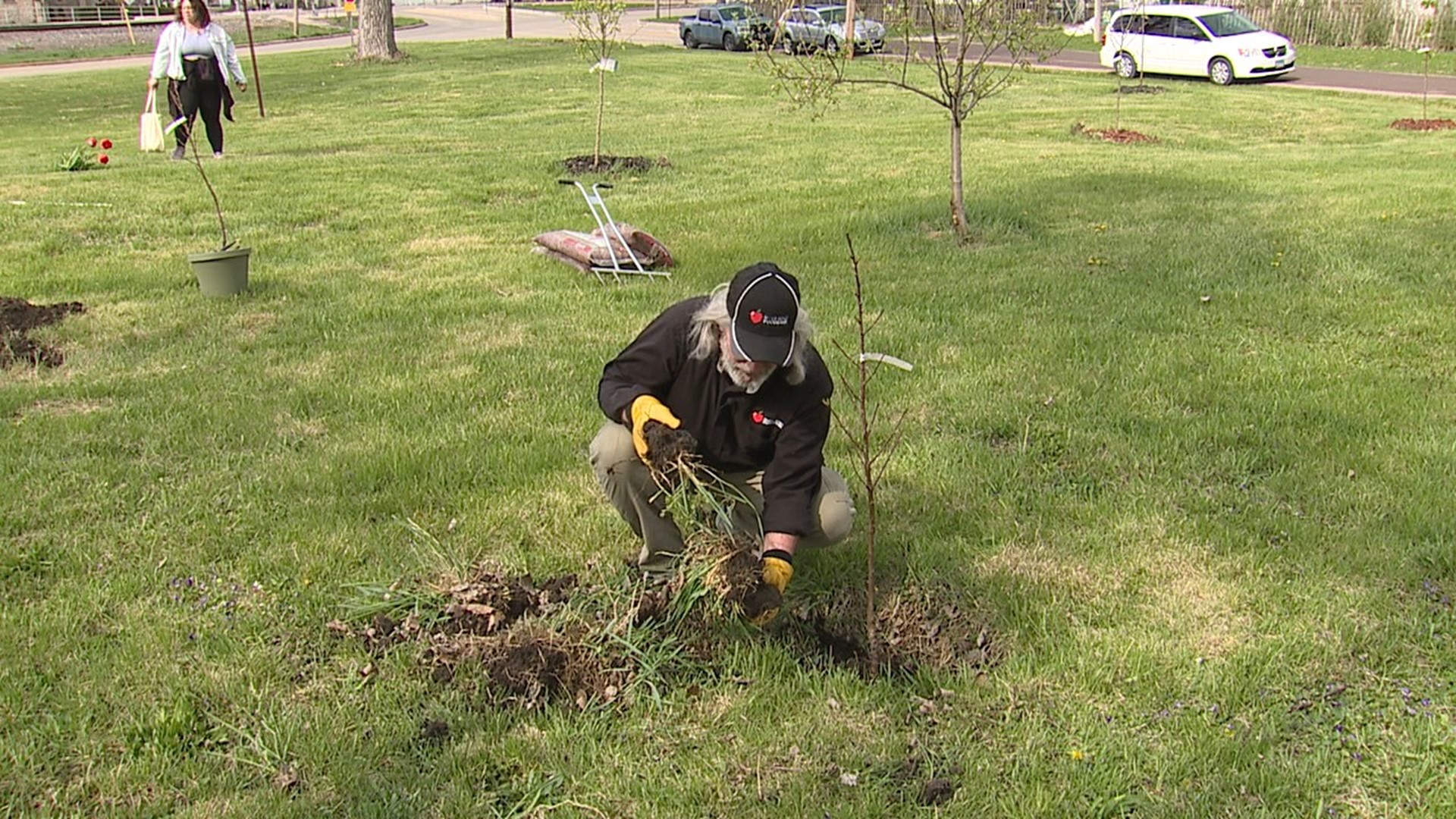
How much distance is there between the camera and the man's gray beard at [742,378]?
2.85 meters

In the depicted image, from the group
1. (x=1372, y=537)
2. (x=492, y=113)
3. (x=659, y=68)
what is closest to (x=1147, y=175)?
(x=1372, y=537)

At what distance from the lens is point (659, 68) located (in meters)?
23.2

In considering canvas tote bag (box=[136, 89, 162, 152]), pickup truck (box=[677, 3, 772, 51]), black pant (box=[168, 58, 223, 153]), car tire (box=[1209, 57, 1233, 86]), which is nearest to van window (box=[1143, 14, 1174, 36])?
car tire (box=[1209, 57, 1233, 86])

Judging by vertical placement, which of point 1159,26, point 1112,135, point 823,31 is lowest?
point 1112,135

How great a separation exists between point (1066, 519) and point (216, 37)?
9.46 metres

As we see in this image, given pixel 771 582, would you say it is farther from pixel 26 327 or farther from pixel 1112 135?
Answer: pixel 1112 135

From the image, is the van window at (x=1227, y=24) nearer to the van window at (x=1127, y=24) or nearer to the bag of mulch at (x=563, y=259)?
the van window at (x=1127, y=24)

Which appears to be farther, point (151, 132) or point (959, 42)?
point (151, 132)

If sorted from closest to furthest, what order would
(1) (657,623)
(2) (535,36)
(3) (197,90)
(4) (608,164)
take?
(1) (657,623), (3) (197,90), (4) (608,164), (2) (535,36)

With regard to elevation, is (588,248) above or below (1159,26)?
below

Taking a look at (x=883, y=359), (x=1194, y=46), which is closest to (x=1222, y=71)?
(x=1194, y=46)

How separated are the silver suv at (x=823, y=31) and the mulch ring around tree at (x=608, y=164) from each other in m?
1.80

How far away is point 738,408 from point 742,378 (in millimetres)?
144

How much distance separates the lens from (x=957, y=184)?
23.9ft
